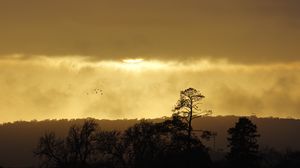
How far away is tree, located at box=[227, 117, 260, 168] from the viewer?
88.7 metres

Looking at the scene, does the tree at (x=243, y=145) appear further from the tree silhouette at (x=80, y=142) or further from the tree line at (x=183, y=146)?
the tree silhouette at (x=80, y=142)

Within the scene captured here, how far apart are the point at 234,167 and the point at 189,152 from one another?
9.01 meters

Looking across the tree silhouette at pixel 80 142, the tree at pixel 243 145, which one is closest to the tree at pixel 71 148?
the tree silhouette at pixel 80 142

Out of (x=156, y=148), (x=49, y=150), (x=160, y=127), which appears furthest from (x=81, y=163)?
(x=160, y=127)

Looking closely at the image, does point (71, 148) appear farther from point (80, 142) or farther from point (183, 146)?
point (183, 146)

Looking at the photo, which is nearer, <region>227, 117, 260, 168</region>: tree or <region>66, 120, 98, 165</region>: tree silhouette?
<region>227, 117, 260, 168</region>: tree

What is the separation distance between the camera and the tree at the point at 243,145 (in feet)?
291

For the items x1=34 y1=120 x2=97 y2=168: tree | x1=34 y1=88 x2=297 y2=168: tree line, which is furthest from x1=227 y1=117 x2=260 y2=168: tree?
x1=34 y1=120 x2=97 y2=168: tree

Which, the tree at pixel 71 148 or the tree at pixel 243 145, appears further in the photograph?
the tree at pixel 71 148

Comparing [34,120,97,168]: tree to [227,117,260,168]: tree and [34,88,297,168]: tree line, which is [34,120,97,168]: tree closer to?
[34,88,297,168]: tree line

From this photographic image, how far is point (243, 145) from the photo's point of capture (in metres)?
89.4

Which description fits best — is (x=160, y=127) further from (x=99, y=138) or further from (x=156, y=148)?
(x=99, y=138)

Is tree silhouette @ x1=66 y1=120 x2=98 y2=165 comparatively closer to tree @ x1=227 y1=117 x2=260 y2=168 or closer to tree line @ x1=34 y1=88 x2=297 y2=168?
tree line @ x1=34 y1=88 x2=297 y2=168

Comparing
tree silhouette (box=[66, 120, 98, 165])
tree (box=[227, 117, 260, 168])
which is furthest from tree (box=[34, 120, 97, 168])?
tree (box=[227, 117, 260, 168])
